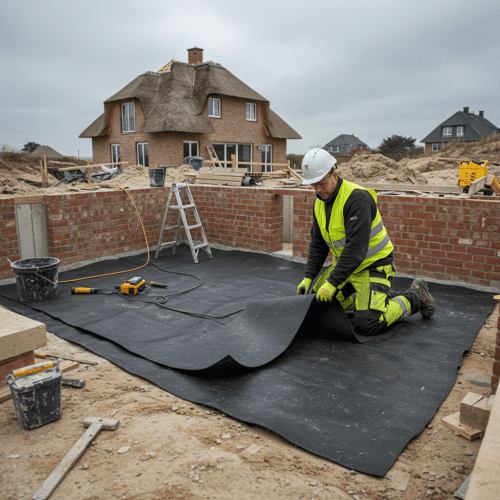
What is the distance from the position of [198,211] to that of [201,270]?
1936 millimetres

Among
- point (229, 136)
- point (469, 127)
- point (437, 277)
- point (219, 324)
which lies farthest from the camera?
point (469, 127)

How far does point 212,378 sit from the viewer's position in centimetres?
327

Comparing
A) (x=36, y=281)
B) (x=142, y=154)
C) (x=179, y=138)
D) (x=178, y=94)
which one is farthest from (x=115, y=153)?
(x=36, y=281)

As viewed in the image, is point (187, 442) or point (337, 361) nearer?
point (187, 442)

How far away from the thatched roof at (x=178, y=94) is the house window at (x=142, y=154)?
1.37 metres

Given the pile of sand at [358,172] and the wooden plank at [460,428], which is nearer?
the wooden plank at [460,428]

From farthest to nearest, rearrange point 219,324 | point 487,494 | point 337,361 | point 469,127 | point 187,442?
point 469,127 < point 219,324 < point 337,361 < point 187,442 < point 487,494

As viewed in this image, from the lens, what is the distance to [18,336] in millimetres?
3047

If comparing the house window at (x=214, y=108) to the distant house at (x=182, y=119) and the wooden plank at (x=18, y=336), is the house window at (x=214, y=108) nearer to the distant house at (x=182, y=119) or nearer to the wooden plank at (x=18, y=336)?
the distant house at (x=182, y=119)

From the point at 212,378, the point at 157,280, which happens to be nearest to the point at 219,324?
the point at 212,378

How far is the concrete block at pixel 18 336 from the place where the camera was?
3.00m

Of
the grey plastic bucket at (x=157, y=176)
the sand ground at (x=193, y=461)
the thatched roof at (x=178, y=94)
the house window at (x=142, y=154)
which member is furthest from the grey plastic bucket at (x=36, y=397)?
the house window at (x=142, y=154)

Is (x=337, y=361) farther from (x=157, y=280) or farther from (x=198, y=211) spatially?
(x=198, y=211)

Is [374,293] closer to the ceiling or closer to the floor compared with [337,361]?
closer to the ceiling
